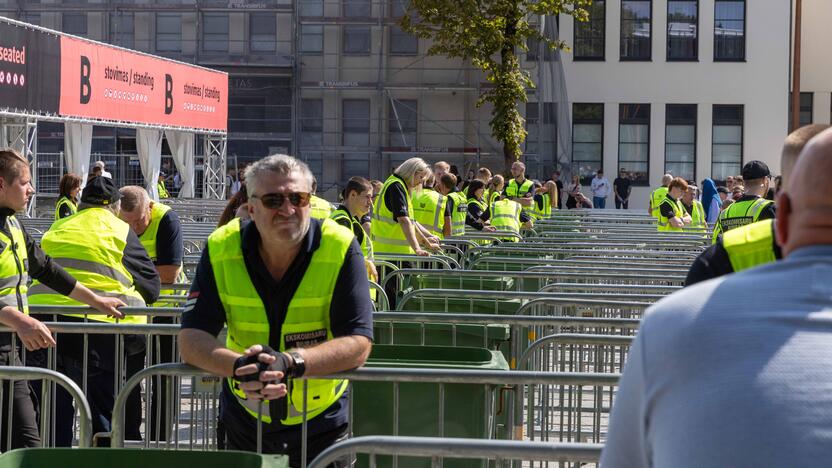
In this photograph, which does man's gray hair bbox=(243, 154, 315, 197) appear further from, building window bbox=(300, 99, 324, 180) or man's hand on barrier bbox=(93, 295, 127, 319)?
building window bbox=(300, 99, 324, 180)

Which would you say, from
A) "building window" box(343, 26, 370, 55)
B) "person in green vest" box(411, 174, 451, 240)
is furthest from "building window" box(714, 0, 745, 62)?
"person in green vest" box(411, 174, 451, 240)

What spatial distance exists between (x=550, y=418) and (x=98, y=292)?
98.6 inches

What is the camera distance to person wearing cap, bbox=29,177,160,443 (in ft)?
22.5

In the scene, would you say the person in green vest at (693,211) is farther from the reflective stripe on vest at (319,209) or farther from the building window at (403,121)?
the building window at (403,121)

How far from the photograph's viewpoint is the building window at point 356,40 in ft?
148

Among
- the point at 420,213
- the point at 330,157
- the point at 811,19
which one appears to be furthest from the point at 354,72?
the point at 420,213

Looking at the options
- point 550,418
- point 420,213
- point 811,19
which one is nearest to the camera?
point 550,418

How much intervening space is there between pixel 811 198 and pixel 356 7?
143 ft

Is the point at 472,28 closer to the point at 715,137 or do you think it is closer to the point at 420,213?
the point at 715,137

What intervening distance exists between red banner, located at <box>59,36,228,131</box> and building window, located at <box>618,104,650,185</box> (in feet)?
51.8

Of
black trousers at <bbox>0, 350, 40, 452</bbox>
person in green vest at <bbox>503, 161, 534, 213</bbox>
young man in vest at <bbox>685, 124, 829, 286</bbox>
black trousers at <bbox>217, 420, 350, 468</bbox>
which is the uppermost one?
person in green vest at <bbox>503, 161, 534, 213</bbox>

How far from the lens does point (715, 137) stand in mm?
45875

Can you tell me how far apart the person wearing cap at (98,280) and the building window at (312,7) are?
125 ft

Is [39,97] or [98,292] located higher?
[39,97]
